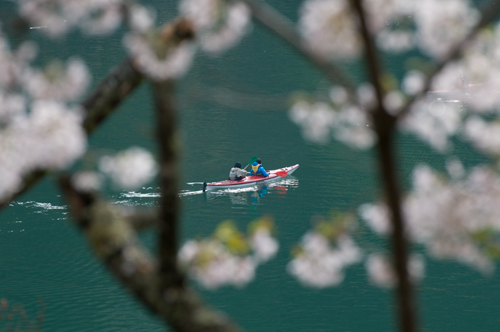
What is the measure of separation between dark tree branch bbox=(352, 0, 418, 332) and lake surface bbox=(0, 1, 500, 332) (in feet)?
→ 19.1

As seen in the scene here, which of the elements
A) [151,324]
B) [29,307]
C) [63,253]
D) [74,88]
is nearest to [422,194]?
[74,88]

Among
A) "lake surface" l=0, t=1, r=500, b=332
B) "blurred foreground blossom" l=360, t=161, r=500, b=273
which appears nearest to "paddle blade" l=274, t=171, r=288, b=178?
"lake surface" l=0, t=1, r=500, b=332

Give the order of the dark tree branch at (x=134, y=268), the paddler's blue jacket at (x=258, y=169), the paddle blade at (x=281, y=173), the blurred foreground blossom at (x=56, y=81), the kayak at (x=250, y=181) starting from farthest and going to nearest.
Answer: the paddle blade at (x=281, y=173)
the paddler's blue jacket at (x=258, y=169)
the kayak at (x=250, y=181)
the blurred foreground blossom at (x=56, y=81)
the dark tree branch at (x=134, y=268)

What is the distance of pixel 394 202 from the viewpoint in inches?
41.4

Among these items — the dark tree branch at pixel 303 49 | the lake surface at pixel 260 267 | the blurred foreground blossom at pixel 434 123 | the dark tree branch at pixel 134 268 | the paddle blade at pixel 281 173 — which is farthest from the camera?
the paddle blade at pixel 281 173

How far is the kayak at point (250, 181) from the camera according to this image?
60.0 ft

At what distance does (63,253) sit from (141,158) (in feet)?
45.0

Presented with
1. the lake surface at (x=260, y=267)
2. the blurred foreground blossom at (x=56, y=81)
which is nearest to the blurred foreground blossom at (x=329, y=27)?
the blurred foreground blossom at (x=56, y=81)

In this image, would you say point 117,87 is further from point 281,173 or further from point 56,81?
point 281,173

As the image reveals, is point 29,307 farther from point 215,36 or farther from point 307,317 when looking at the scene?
point 215,36

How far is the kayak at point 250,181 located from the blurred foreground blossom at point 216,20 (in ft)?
52.7

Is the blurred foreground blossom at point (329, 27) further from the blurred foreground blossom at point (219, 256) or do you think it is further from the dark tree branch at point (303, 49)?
the blurred foreground blossom at point (219, 256)

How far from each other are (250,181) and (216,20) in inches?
678

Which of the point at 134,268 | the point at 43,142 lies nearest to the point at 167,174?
the point at 134,268
